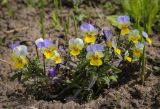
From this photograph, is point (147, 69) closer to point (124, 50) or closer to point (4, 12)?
point (124, 50)

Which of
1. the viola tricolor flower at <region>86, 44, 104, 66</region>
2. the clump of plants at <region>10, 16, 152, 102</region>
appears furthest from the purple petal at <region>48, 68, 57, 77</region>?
the viola tricolor flower at <region>86, 44, 104, 66</region>

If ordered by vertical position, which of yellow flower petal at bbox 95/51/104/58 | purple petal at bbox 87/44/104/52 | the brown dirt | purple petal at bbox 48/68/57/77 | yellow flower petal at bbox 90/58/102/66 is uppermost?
purple petal at bbox 87/44/104/52

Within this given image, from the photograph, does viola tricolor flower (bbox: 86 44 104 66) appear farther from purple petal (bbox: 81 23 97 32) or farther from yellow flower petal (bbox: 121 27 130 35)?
yellow flower petal (bbox: 121 27 130 35)

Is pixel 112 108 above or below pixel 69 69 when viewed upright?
below

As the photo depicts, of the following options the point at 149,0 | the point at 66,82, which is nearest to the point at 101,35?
the point at 66,82

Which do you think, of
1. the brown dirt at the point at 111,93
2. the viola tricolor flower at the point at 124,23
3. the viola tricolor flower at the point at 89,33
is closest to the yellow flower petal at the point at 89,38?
the viola tricolor flower at the point at 89,33

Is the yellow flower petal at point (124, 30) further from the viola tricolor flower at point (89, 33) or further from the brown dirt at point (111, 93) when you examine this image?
the brown dirt at point (111, 93)

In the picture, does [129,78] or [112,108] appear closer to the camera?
[112,108]

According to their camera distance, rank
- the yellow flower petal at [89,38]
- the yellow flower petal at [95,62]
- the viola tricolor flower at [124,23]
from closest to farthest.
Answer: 1. the yellow flower petal at [95,62]
2. the yellow flower petal at [89,38]
3. the viola tricolor flower at [124,23]

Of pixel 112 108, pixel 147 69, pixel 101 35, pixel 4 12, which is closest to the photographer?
pixel 112 108
